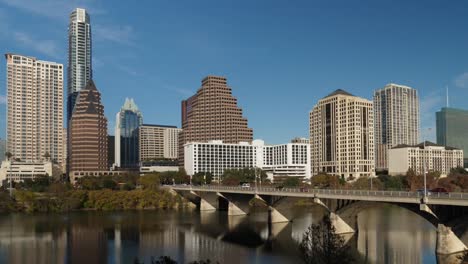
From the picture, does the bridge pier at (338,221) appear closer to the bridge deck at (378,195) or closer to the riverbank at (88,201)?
the bridge deck at (378,195)

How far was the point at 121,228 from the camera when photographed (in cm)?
10038

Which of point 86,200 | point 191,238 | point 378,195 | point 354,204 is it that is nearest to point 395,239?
point 354,204

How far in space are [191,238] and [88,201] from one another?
7109 centimetres

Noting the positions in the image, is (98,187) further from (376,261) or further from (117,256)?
(376,261)

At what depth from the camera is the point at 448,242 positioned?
207ft

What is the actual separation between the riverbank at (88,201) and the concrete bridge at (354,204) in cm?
1514

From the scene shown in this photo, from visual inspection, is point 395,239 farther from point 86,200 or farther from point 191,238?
point 86,200

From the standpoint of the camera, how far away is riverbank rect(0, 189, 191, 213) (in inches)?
5531

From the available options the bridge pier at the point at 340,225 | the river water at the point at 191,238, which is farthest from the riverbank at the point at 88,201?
the bridge pier at the point at 340,225

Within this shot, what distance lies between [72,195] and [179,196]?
32890 mm

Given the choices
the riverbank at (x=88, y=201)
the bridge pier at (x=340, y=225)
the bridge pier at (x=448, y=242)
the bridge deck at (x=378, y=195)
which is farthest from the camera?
the riverbank at (x=88, y=201)

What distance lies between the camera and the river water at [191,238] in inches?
2697

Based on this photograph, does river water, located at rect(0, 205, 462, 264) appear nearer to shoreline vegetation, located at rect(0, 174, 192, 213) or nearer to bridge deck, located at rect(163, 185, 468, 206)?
bridge deck, located at rect(163, 185, 468, 206)

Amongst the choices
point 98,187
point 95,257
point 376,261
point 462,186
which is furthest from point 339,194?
point 98,187
